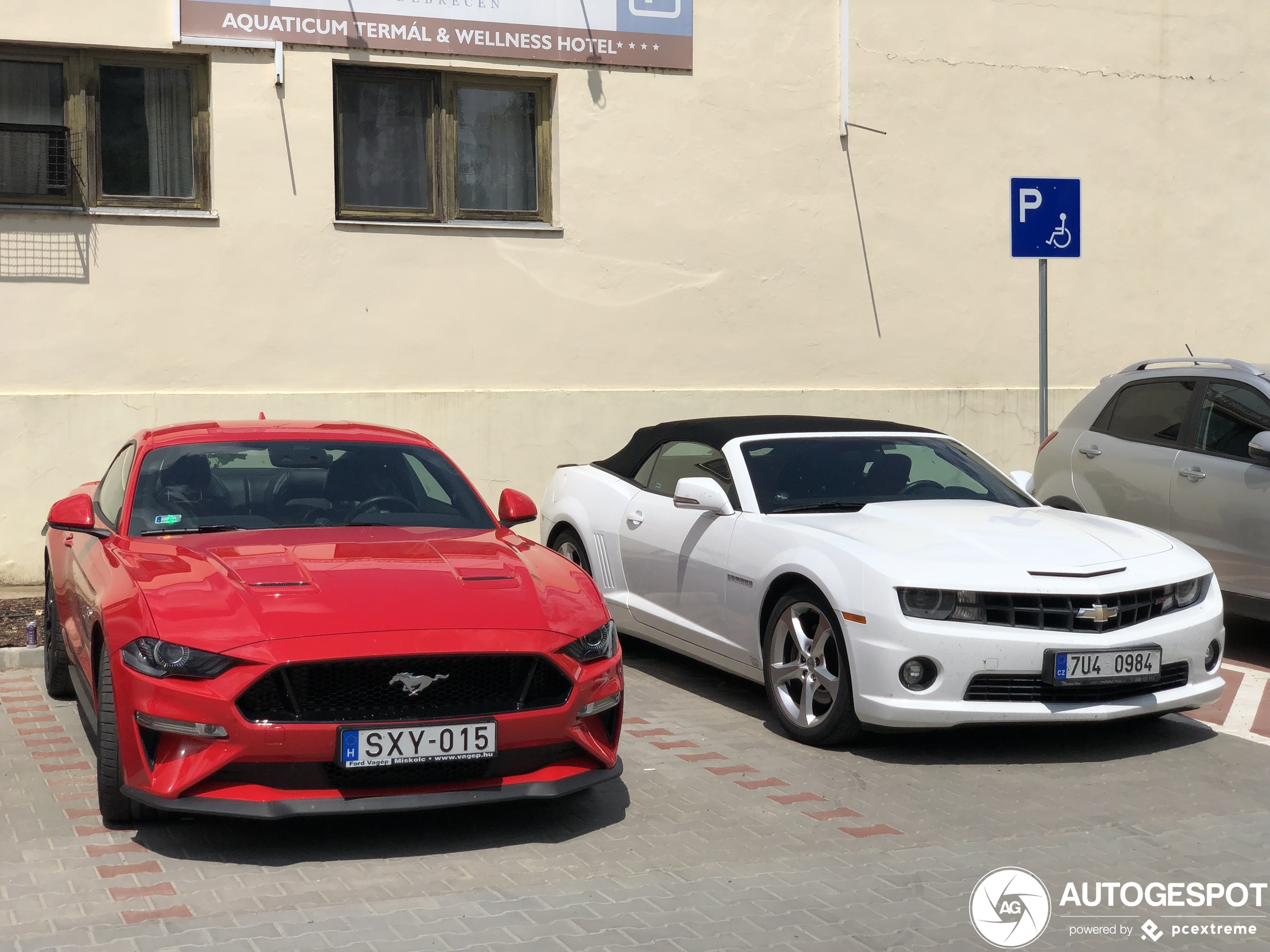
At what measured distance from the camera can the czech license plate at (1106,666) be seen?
6.09 metres

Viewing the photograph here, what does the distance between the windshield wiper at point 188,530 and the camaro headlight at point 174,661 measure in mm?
1088

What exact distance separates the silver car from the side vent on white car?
10.9 feet

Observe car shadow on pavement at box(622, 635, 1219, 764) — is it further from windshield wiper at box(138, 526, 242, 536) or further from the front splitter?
windshield wiper at box(138, 526, 242, 536)

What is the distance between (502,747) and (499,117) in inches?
337

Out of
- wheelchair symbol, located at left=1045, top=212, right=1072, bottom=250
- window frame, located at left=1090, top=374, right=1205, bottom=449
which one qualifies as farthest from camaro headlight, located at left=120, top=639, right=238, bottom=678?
wheelchair symbol, located at left=1045, top=212, right=1072, bottom=250

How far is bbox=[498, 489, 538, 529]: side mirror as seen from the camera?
663cm

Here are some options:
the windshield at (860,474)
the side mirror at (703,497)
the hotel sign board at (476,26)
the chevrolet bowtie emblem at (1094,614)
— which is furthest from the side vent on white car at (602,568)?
the hotel sign board at (476,26)

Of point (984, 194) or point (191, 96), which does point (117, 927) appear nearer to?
point (191, 96)

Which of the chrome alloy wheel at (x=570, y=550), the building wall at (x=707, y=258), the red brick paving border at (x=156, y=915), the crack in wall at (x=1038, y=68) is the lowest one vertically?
the red brick paving border at (x=156, y=915)

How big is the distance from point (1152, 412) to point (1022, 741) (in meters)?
3.65

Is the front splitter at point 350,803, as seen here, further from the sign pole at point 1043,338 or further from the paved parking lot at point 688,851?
the sign pole at point 1043,338

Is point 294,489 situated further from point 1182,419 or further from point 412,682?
point 1182,419

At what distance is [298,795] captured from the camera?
4750 millimetres

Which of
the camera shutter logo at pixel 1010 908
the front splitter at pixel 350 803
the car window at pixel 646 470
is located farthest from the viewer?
the car window at pixel 646 470
